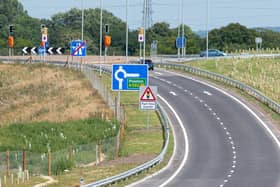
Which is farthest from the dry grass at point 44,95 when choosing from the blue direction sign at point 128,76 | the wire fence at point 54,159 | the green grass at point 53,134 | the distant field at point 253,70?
the wire fence at point 54,159

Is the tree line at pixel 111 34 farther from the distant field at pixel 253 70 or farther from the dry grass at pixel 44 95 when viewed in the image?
the dry grass at pixel 44 95

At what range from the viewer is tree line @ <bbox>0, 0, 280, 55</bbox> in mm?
152625

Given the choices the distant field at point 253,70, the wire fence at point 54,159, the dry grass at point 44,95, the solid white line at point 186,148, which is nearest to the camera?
the solid white line at point 186,148

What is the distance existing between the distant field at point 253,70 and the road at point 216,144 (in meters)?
5.77

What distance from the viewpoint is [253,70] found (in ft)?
301

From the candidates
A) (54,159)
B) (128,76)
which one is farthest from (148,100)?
(54,159)

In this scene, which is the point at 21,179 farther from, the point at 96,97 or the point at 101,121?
the point at 96,97

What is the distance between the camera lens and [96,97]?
69062 mm

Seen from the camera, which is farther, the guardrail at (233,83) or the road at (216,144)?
the guardrail at (233,83)

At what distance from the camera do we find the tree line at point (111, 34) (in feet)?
501

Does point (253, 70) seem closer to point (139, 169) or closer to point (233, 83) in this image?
point (233, 83)

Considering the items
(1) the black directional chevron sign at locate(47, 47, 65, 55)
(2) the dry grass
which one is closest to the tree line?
(2) the dry grass

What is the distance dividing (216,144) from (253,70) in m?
44.1

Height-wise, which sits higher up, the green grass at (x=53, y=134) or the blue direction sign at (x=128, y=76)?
the blue direction sign at (x=128, y=76)
